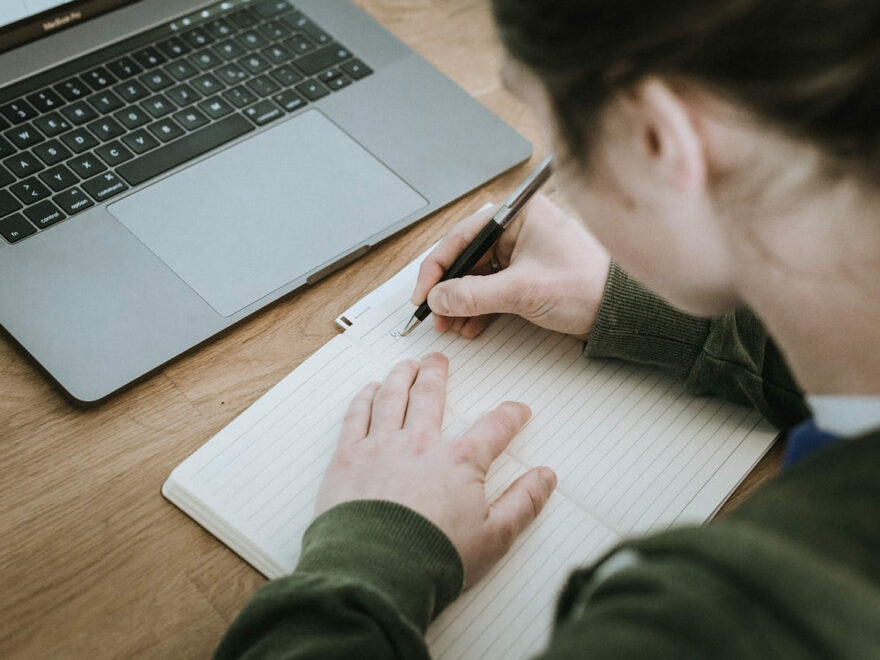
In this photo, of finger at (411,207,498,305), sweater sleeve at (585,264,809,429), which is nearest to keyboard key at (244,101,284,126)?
finger at (411,207,498,305)

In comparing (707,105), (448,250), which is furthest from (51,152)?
(707,105)

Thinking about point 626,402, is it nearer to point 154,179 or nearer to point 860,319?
point 860,319

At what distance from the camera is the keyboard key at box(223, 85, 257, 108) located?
31.7 inches

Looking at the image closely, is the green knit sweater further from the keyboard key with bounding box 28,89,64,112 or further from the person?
the keyboard key with bounding box 28,89,64,112

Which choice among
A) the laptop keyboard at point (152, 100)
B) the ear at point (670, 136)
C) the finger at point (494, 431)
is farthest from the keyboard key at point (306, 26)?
the ear at point (670, 136)

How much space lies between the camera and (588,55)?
0.39m

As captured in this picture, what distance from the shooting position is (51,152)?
0.73 metres

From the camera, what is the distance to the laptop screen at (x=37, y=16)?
75cm

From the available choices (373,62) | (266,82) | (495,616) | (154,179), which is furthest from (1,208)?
(495,616)

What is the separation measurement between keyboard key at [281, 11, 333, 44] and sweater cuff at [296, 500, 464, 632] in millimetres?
506

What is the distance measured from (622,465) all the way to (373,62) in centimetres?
48

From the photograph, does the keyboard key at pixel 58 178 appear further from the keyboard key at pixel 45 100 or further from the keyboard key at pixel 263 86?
the keyboard key at pixel 263 86

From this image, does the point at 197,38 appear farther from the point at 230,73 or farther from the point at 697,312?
the point at 697,312

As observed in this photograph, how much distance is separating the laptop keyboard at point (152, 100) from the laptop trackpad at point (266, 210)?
1.0 inches
